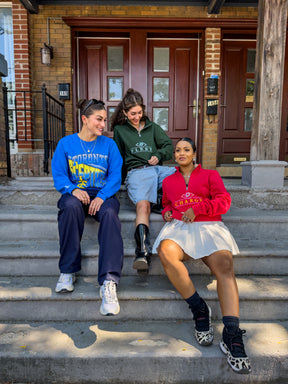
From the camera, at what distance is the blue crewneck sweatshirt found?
2350 millimetres

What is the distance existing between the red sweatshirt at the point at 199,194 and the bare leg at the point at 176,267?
0.28 m

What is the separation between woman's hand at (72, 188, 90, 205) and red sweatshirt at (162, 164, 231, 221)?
612 mm

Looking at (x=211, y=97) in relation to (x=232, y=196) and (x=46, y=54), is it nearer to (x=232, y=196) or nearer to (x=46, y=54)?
(x=232, y=196)

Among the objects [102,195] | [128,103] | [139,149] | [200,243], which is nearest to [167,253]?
[200,243]

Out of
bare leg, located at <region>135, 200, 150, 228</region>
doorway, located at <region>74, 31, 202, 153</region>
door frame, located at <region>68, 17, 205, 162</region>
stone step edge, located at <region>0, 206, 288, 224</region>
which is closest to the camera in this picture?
bare leg, located at <region>135, 200, 150, 228</region>

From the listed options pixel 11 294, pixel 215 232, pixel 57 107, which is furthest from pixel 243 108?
pixel 11 294

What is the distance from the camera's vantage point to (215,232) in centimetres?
198

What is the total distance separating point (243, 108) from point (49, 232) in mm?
4174

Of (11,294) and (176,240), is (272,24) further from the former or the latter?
(11,294)

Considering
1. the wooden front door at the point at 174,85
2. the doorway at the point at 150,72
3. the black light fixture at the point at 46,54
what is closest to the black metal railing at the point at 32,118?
the doorway at the point at 150,72

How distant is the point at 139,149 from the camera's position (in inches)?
110

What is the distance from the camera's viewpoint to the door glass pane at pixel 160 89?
5223 mm

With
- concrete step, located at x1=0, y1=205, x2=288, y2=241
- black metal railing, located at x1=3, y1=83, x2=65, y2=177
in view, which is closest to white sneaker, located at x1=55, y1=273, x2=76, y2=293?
concrete step, located at x1=0, y1=205, x2=288, y2=241

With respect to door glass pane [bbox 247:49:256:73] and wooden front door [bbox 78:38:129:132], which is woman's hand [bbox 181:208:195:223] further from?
door glass pane [bbox 247:49:256:73]
